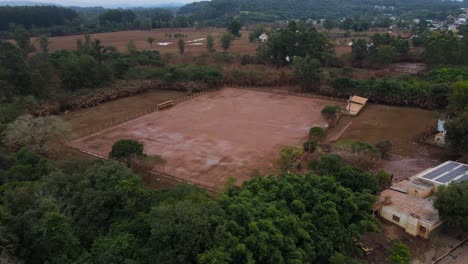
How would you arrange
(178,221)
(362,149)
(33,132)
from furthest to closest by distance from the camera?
(33,132) < (362,149) < (178,221)

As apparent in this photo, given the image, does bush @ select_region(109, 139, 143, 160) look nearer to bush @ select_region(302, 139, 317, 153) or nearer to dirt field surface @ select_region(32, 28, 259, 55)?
bush @ select_region(302, 139, 317, 153)

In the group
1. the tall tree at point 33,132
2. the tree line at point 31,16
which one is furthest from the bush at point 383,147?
the tree line at point 31,16

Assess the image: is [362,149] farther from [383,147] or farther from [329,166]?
[329,166]

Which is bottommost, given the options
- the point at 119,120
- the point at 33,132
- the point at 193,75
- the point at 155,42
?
the point at 119,120

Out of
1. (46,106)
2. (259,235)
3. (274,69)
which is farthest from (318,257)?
(274,69)

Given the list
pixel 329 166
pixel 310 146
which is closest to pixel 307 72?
pixel 310 146

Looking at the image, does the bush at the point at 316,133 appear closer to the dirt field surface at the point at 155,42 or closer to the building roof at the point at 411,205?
the building roof at the point at 411,205
